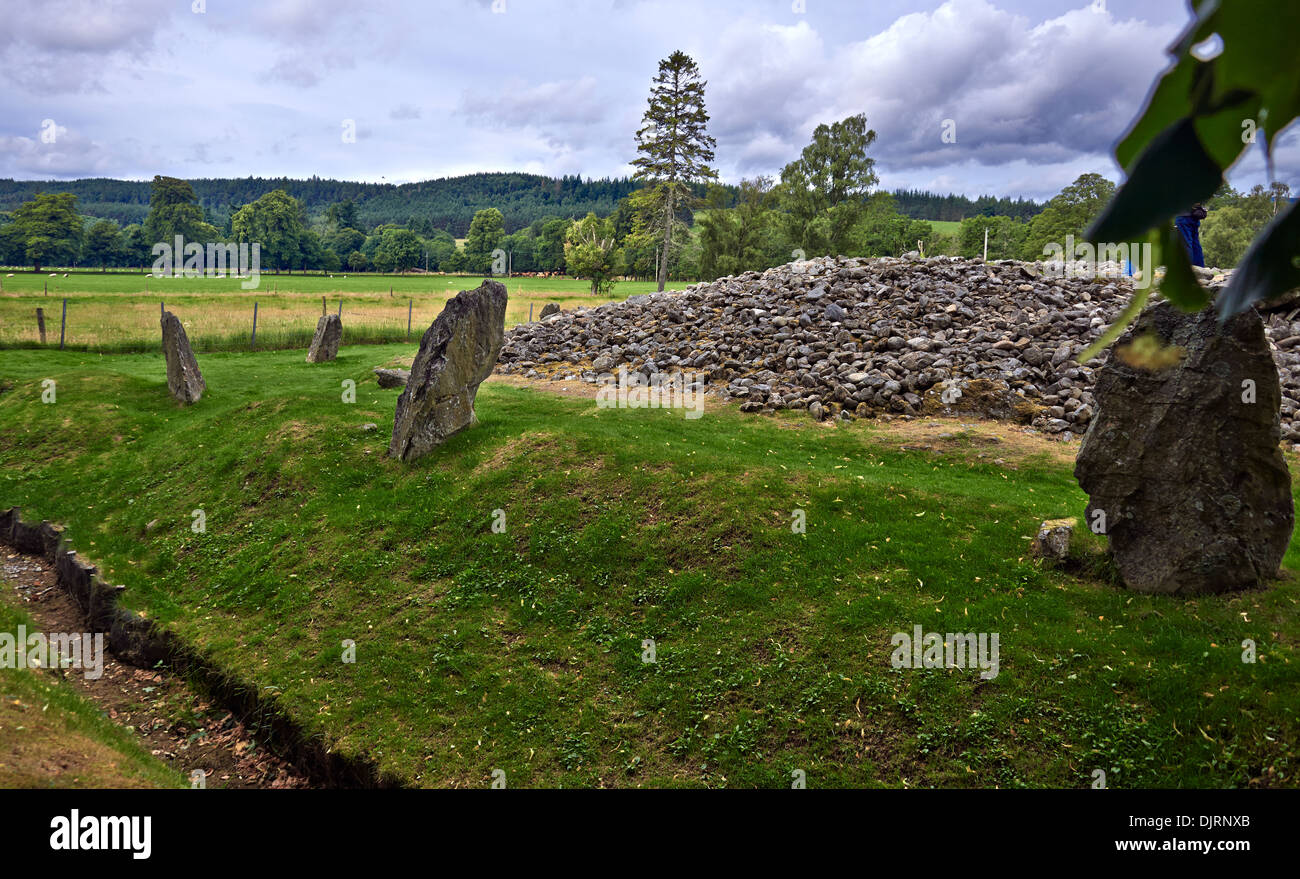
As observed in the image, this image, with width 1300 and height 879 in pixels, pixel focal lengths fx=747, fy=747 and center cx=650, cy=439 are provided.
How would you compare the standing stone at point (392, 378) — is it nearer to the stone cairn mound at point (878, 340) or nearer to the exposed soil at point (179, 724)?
the stone cairn mound at point (878, 340)

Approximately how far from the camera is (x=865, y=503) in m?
9.61

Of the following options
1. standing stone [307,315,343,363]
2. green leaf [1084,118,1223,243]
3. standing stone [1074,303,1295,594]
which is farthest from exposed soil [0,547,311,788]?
standing stone [307,315,343,363]

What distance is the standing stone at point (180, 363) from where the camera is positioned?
1725 cm

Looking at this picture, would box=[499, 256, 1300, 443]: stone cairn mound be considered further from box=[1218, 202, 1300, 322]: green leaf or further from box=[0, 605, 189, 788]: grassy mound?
box=[1218, 202, 1300, 322]: green leaf

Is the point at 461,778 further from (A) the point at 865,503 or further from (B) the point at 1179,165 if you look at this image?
(B) the point at 1179,165

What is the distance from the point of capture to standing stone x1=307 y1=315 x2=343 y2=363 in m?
23.5

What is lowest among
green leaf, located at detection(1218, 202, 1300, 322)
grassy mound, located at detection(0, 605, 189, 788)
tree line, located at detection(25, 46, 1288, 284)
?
grassy mound, located at detection(0, 605, 189, 788)

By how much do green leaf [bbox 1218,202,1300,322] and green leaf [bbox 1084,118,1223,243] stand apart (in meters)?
0.10

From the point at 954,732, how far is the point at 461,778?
167 inches

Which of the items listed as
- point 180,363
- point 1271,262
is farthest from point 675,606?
point 180,363

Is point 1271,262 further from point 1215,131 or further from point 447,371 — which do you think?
point 447,371

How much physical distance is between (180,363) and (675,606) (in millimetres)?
14887

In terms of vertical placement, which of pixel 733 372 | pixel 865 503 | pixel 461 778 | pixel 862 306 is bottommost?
pixel 461 778
